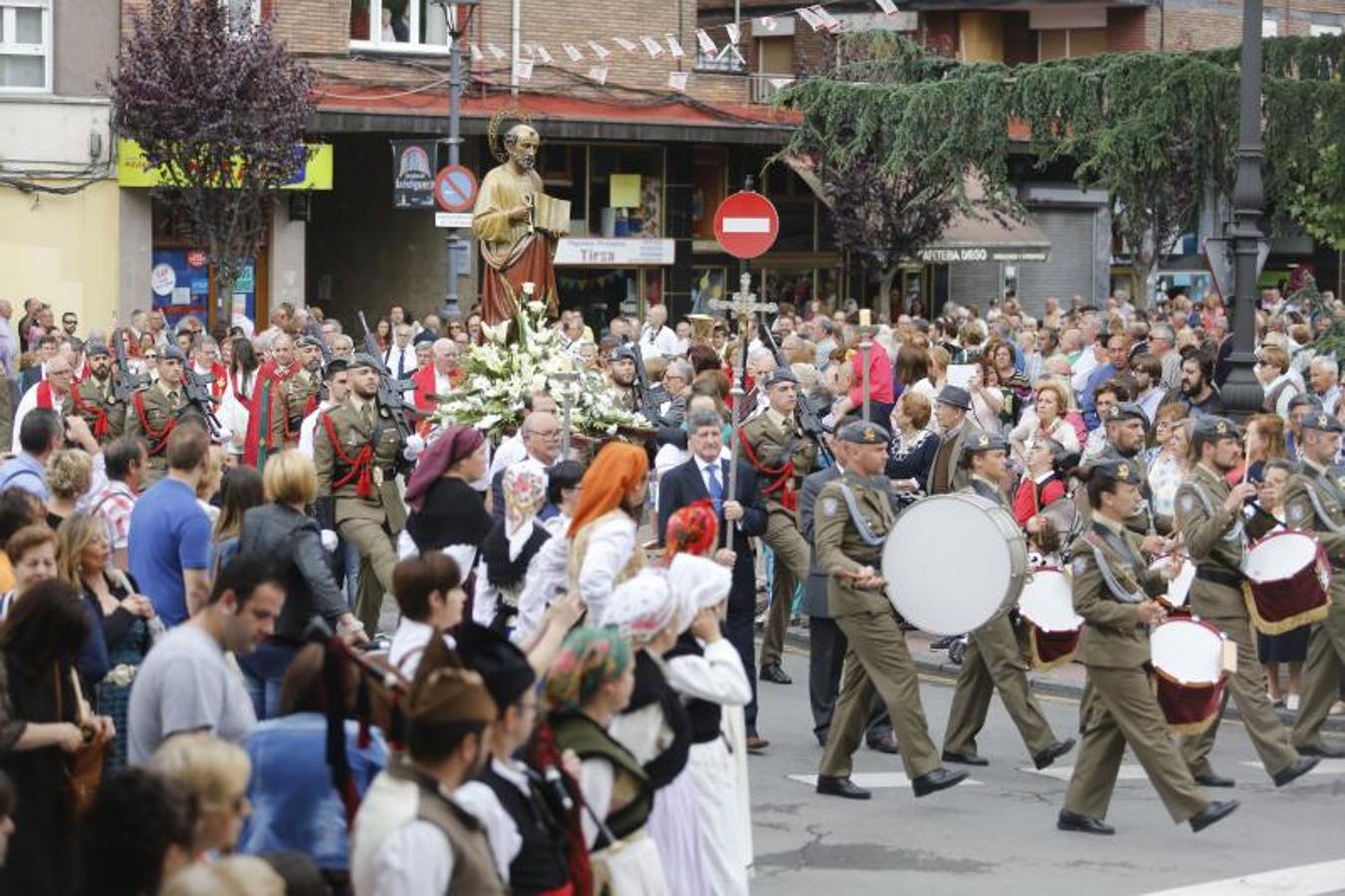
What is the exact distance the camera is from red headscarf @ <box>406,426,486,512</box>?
11109 mm

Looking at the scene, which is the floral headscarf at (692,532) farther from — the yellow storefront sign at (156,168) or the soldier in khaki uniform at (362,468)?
the yellow storefront sign at (156,168)

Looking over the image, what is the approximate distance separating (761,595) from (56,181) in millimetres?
17530

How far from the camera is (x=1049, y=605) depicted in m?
12.5

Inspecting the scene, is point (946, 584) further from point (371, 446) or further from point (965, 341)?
point (965, 341)

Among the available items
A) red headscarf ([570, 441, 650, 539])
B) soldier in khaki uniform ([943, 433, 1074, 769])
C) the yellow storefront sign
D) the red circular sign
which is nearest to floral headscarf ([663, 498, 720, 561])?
red headscarf ([570, 441, 650, 539])

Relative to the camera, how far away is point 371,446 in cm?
1480

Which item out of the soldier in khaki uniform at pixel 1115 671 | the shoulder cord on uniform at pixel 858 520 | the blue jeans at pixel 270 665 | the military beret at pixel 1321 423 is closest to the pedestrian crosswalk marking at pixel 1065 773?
the soldier in khaki uniform at pixel 1115 671

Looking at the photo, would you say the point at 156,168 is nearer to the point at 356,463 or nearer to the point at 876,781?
the point at 356,463

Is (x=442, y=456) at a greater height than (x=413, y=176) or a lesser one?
lesser

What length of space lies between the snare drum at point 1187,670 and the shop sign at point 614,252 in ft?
87.1

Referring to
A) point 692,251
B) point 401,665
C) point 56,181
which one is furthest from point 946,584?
point 692,251

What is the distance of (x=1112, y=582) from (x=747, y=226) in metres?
7.20

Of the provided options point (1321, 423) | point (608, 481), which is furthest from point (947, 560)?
point (608, 481)

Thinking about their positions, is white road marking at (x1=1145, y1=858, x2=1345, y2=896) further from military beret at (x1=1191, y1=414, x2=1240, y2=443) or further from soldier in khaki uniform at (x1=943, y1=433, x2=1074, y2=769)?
military beret at (x1=1191, y1=414, x2=1240, y2=443)
